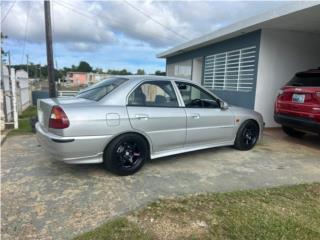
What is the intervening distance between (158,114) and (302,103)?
3.51m

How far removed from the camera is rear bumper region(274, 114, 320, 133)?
19.0 ft

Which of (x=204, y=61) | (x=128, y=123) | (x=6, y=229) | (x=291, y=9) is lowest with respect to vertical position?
(x=6, y=229)

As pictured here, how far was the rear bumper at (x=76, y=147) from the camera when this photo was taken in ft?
12.5

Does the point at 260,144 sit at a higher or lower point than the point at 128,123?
lower

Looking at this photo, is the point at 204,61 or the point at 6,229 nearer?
the point at 6,229

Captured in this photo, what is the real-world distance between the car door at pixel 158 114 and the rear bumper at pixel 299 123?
2913 mm

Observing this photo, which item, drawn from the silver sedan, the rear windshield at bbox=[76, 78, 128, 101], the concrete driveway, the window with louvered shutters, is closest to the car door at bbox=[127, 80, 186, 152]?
the silver sedan

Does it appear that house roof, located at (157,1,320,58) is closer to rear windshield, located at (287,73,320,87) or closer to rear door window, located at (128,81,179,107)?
rear windshield, located at (287,73,320,87)

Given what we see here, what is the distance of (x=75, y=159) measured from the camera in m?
3.95

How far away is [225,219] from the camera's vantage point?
308 centimetres

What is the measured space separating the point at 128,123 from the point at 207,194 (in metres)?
1.53

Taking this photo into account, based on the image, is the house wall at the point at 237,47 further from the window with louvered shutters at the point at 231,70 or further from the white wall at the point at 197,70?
the white wall at the point at 197,70

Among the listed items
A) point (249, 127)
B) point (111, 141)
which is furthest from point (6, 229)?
point (249, 127)

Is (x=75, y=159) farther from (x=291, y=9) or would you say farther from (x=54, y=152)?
(x=291, y=9)
